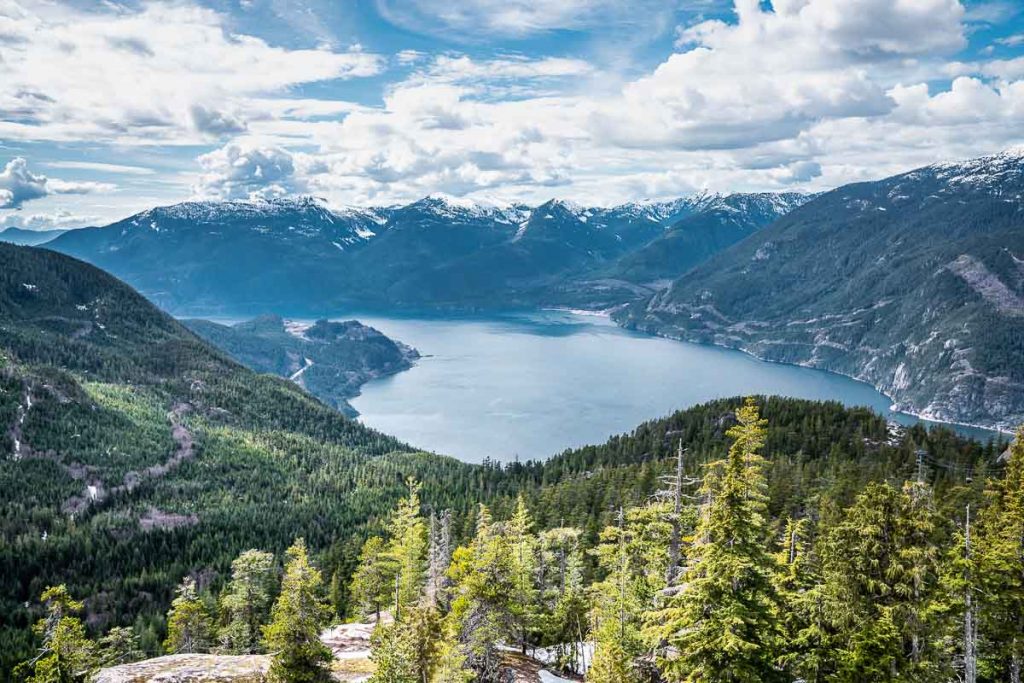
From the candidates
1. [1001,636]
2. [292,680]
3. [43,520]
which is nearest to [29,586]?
[43,520]

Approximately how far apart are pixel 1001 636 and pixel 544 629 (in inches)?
1034

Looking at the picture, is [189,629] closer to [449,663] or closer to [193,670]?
[193,670]

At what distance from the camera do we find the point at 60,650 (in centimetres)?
3222

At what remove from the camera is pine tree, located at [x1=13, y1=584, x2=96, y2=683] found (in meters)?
31.0

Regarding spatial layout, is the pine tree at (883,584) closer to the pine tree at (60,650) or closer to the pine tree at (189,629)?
the pine tree at (60,650)

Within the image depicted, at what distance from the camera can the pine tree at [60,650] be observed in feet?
102

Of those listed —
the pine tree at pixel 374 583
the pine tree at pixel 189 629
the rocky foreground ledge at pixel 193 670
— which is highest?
the pine tree at pixel 374 583

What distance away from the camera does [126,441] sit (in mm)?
180750

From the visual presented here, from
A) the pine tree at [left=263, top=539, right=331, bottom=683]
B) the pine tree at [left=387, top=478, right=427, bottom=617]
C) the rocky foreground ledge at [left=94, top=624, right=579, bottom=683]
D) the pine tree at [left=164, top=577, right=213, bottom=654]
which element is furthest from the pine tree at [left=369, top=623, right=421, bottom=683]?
the pine tree at [left=164, top=577, right=213, bottom=654]

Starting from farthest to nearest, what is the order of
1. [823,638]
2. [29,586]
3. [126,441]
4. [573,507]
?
[126,441] → [29,586] → [573,507] → [823,638]

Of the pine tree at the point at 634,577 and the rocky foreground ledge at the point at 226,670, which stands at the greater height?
the pine tree at the point at 634,577

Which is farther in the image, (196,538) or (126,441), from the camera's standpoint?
(126,441)

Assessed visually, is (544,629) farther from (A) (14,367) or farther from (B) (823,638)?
(A) (14,367)

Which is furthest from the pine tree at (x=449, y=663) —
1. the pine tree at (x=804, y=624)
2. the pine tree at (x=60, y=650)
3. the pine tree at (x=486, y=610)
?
the pine tree at (x=60, y=650)
